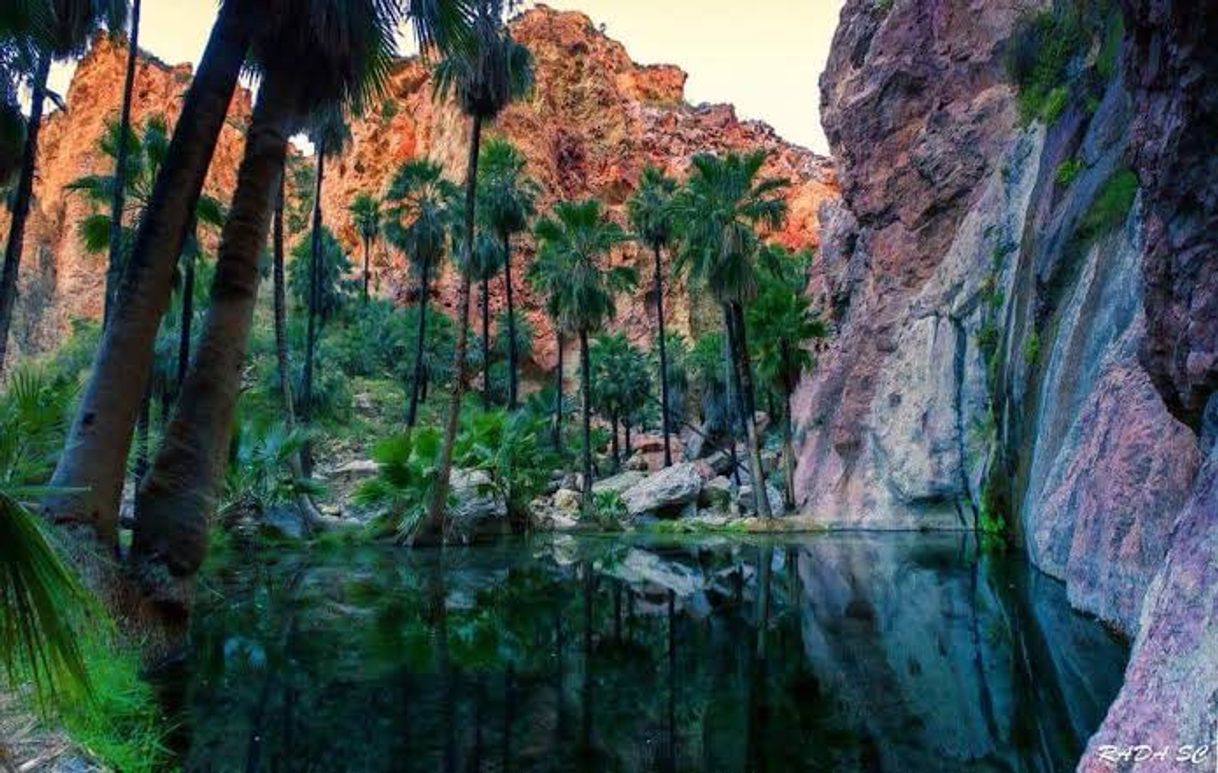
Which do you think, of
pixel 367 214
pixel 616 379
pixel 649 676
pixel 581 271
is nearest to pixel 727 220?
pixel 581 271

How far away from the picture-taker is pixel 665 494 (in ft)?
105

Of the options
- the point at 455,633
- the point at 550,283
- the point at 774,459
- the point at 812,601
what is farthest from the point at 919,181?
the point at 455,633

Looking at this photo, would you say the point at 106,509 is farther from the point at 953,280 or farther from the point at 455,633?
the point at 953,280

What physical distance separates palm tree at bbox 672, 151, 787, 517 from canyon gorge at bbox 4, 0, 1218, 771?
4.91 metres

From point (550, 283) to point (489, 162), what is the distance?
5.06m

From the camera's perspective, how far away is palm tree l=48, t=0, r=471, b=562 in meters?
7.44

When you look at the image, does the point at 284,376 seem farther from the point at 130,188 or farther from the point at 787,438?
the point at 787,438

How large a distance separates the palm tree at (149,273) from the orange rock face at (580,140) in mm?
63884

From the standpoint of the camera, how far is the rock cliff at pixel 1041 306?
563 cm

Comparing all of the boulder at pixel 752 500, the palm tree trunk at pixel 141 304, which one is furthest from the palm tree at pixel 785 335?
the palm tree trunk at pixel 141 304

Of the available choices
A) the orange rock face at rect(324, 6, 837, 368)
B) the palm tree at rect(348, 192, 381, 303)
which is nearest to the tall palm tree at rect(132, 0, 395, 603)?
the palm tree at rect(348, 192, 381, 303)

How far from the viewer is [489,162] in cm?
3123

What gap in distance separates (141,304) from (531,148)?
72189 mm

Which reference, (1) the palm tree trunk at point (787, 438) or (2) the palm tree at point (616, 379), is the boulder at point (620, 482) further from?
(2) the palm tree at point (616, 379)
